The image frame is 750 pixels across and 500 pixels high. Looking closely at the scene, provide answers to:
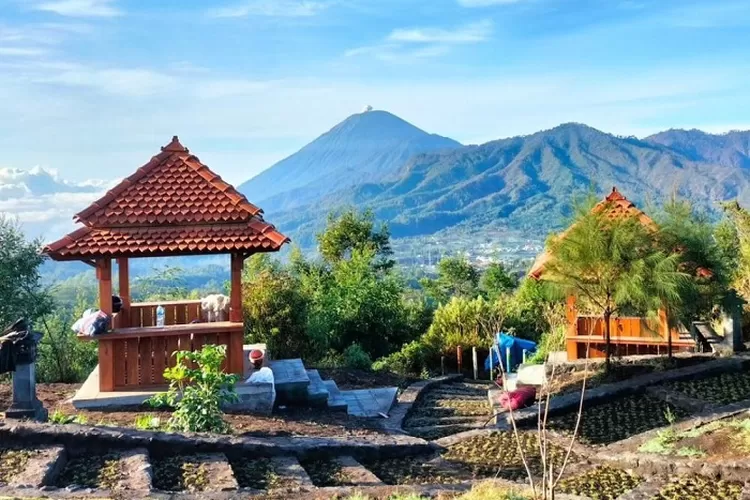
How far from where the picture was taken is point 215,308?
36.2ft

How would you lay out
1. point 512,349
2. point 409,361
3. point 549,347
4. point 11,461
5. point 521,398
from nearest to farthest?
point 11,461, point 521,398, point 549,347, point 409,361, point 512,349

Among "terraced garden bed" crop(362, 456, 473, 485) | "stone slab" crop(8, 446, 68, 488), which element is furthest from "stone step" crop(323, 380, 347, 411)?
"stone slab" crop(8, 446, 68, 488)

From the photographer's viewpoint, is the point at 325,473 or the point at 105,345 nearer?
the point at 325,473

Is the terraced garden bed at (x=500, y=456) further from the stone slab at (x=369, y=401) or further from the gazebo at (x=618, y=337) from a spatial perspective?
the gazebo at (x=618, y=337)

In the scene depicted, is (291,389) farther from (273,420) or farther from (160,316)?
(160,316)

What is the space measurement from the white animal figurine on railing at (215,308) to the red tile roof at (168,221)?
1319mm

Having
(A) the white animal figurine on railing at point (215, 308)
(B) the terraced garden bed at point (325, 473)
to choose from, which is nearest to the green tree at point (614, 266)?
(A) the white animal figurine on railing at point (215, 308)

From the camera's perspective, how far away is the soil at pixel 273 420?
8.77 meters

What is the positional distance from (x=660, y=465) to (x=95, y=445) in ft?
19.0

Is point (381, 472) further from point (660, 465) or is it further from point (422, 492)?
point (660, 465)

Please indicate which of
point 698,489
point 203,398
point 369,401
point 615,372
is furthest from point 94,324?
point 615,372

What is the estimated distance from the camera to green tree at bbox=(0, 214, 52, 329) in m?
14.0

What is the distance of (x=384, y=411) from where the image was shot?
447 inches

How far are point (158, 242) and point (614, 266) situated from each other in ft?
23.1
